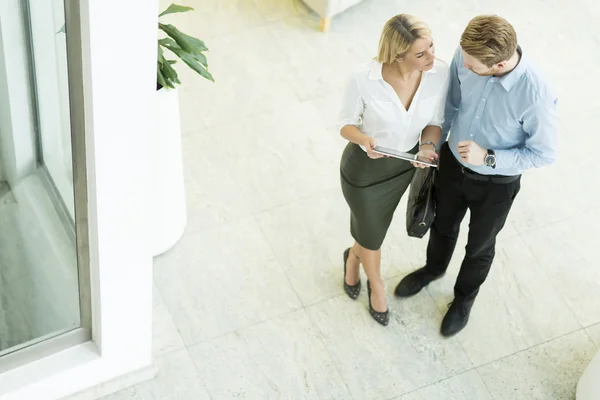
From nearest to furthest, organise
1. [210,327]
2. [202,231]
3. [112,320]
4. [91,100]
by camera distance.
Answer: [91,100] → [112,320] → [210,327] → [202,231]

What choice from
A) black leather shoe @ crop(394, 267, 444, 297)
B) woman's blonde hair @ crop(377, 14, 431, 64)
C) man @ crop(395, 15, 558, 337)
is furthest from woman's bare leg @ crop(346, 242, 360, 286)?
woman's blonde hair @ crop(377, 14, 431, 64)

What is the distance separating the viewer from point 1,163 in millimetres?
3570

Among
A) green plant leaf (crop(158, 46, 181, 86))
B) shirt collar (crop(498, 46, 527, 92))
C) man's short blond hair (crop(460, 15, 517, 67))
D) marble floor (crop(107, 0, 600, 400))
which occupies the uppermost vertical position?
man's short blond hair (crop(460, 15, 517, 67))

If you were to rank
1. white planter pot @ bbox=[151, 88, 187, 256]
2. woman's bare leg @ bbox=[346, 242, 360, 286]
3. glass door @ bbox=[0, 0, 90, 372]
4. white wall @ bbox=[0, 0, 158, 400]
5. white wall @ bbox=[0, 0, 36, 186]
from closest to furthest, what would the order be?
white wall @ bbox=[0, 0, 158, 400]
glass door @ bbox=[0, 0, 90, 372]
white wall @ bbox=[0, 0, 36, 186]
white planter pot @ bbox=[151, 88, 187, 256]
woman's bare leg @ bbox=[346, 242, 360, 286]

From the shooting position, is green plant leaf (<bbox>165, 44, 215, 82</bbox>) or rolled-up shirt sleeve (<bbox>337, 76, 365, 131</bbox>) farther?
green plant leaf (<bbox>165, 44, 215, 82</bbox>)

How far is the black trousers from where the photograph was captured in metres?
3.35

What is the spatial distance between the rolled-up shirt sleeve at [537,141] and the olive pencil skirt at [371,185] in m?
0.37

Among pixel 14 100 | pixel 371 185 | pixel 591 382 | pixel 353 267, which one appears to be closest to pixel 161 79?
pixel 14 100

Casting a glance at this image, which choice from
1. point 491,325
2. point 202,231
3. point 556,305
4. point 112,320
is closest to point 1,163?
point 112,320

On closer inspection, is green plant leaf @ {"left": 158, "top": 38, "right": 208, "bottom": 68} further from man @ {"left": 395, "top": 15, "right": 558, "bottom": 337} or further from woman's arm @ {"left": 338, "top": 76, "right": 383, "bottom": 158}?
man @ {"left": 395, "top": 15, "right": 558, "bottom": 337}

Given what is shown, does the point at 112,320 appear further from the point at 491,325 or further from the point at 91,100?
the point at 491,325

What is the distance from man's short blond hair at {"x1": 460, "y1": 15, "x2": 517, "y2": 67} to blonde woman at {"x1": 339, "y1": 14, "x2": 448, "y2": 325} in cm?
16

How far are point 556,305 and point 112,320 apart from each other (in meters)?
1.99

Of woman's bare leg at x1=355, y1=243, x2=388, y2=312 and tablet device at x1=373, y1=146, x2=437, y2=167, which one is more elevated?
tablet device at x1=373, y1=146, x2=437, y2=167
